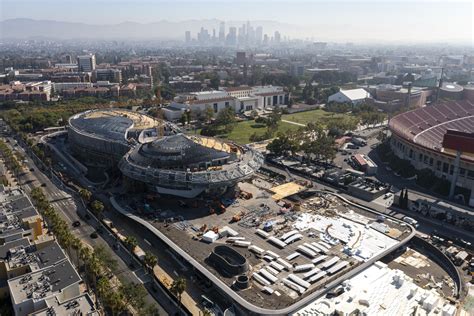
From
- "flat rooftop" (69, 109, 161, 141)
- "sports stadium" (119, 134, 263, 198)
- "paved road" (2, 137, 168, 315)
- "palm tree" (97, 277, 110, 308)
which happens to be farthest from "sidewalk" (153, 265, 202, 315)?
"flat rooftop" (69, 109, 161, 141)

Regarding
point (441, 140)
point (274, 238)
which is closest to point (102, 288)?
point (274, 238)

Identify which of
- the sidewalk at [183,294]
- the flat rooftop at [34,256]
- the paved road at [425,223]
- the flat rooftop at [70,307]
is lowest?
the sidewalk at [183,294]

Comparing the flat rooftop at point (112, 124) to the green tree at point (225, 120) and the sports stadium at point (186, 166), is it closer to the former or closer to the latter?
the sports stadium at point (186, 166)

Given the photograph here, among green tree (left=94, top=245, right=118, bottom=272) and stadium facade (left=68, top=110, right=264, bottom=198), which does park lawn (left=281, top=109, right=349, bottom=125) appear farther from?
green tree (left=94, top=245, right=118, bottom=272)

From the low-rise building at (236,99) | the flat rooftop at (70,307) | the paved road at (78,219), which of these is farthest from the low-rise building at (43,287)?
the low-rise building at (236,99)

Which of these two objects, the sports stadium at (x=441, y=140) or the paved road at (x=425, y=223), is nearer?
the paved road at (x=425, y=223)
